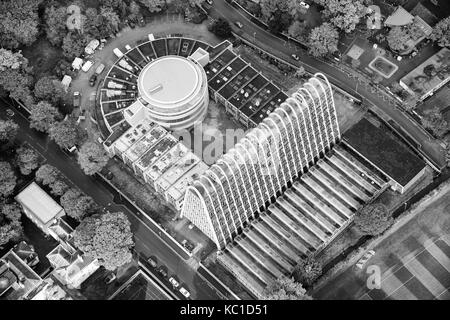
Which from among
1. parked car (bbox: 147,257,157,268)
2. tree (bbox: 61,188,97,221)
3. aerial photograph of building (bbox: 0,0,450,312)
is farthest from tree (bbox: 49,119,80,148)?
parked car (bbox: 147,257,157,268)

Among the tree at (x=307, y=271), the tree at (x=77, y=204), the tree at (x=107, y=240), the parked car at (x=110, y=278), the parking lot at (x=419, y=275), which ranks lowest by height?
the parking lot at (x=419, y=275)

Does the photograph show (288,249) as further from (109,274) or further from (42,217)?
(42,217)

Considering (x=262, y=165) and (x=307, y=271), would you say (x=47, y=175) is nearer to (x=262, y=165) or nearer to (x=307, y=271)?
(x=262, y=165)

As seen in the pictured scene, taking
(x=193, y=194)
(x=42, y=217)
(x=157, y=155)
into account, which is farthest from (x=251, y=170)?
(x=42, y=217)

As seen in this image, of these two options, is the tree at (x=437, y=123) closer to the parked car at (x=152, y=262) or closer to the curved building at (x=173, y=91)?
the curved building at (x=173, y=91)

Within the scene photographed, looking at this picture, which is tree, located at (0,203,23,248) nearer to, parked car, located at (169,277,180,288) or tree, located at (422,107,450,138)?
parked car, located at (169,277,180,288)

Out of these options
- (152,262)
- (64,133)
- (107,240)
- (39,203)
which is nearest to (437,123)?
(152,262)

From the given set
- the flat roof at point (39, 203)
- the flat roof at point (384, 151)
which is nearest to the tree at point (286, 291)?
the flat roof at point (384, 151)
